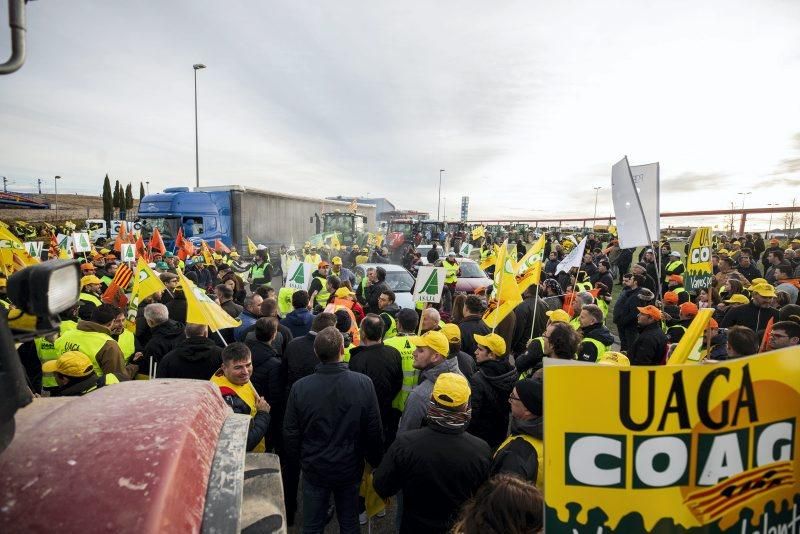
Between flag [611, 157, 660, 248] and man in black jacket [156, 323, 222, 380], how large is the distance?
477 centimetres

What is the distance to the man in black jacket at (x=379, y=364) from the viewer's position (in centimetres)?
411

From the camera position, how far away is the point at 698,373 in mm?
1581

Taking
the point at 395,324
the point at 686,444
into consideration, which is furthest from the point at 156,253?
the point at 686,444

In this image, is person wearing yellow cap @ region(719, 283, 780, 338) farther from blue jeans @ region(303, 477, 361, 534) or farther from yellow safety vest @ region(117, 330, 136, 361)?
yellow safety vest @ region(117, 330, 136, 361)

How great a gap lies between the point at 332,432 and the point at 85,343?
2773 millimetres

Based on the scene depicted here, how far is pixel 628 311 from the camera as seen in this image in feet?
23.4

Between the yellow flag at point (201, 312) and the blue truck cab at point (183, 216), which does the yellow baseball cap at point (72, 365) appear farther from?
the blue truck cab at point (183, 216)

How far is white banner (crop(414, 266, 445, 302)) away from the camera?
748 cm

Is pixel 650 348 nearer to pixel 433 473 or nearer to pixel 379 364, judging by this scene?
pixel 379 364

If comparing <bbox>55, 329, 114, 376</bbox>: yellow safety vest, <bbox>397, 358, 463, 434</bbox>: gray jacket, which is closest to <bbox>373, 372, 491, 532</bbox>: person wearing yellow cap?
<bbox>397, 358, 463, 434</bbox>: gray jacket

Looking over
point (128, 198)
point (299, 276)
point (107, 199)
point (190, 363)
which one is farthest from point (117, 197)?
point (190, 363)

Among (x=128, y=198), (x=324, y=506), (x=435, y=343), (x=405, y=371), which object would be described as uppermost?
(x=128, y=198)

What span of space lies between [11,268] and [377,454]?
8.04m

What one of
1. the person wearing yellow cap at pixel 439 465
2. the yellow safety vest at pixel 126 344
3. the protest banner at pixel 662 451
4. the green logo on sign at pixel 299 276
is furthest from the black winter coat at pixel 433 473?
the green logo on sign at pixel 299 276
